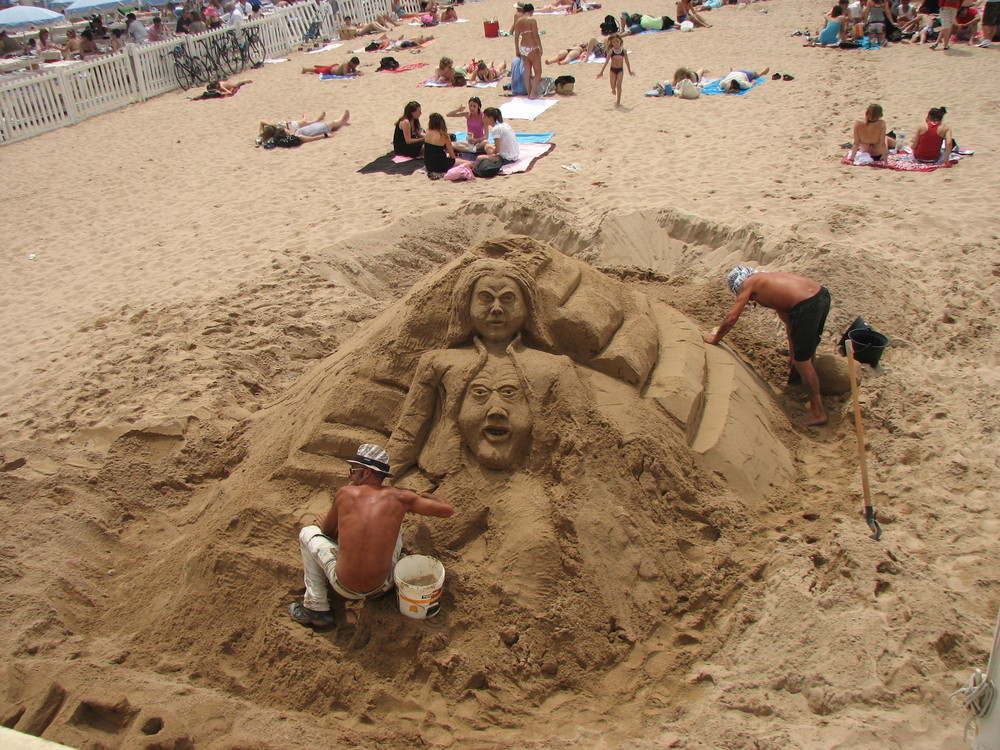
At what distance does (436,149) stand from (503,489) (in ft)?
20.3

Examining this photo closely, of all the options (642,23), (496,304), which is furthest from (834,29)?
(496,304)

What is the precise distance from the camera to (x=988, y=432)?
184 inches

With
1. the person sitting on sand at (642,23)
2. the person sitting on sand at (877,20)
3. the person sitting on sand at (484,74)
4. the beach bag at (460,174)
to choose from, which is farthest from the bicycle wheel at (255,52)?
the person sitting on sand at (877,20)

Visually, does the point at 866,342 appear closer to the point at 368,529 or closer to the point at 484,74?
the point at 368,529

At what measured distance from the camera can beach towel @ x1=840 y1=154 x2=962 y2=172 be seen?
26.7 feet

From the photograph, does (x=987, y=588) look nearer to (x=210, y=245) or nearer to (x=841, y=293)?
(x=841, y=293)

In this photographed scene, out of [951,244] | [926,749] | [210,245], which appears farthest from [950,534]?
[210,245]

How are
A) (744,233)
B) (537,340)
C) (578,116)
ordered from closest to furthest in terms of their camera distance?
(537,340)
(744,233)
(578,116)

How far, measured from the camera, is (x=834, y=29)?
13.5 metres

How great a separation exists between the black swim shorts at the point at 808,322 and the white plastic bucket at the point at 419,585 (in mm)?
2907

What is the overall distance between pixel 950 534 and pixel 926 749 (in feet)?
4.91

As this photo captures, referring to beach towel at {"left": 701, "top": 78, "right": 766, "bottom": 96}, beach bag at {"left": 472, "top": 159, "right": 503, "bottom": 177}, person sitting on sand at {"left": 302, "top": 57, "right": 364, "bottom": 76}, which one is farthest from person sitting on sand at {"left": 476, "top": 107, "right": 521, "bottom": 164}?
person sitting on sand at {"left": 302, "top": 57, "right": 364, "bottom": 76}

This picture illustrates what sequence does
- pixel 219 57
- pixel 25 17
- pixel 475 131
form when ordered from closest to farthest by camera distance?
pixel 475 131
pixel 219 57
pixel 25 17

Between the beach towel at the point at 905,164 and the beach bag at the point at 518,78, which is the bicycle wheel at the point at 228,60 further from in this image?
the beach towel at the point at 905,164
